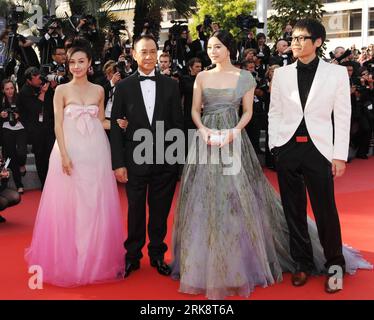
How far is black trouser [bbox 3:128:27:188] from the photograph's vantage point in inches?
271

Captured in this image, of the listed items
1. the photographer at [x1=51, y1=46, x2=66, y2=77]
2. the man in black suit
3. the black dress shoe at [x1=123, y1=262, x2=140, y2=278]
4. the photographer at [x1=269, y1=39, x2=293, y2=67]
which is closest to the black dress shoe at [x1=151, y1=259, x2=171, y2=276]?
the man in black suit

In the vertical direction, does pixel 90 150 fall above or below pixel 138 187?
above

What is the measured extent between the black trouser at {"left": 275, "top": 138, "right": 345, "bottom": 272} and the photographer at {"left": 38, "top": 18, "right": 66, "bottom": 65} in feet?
19.7

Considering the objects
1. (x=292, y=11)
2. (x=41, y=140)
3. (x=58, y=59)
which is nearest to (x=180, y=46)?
(x=58, y=59)

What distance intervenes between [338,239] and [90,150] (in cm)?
174

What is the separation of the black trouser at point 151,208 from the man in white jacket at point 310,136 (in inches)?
30.9

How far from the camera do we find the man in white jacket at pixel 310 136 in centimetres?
353

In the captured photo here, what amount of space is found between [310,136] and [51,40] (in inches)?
246

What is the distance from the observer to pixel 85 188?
388cm

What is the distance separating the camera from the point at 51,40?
29.1 feet

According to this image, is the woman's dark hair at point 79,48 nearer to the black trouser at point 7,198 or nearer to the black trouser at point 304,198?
the black trouser at point 304,198

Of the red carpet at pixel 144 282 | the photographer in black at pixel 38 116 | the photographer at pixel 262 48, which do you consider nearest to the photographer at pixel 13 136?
the photographer in black at pixel 38 116
